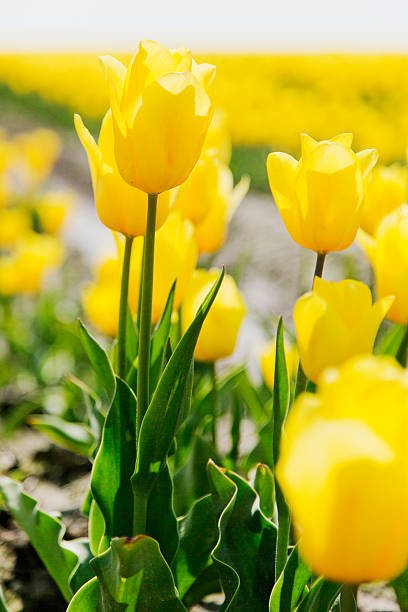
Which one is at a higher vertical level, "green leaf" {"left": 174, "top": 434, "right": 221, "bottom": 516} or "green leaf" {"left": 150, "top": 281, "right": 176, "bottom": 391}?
"green leaf" {"left": 150, "top": 281, "right": 176, "bottom": 391}

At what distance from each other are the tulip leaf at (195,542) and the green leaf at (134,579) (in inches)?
6.6

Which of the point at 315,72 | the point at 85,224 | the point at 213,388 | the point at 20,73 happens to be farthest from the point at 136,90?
the point at 20,73

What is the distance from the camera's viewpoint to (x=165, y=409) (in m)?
0.89

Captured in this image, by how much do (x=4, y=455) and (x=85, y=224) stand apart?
3322 millimetres

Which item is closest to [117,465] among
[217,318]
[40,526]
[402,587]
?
[40,526]

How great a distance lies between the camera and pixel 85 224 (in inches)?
205

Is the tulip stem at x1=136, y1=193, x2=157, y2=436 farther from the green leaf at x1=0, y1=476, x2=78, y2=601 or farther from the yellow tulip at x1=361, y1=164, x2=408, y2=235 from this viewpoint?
the yellow tulip at x1=361, y1=164, x2=408, y2=235

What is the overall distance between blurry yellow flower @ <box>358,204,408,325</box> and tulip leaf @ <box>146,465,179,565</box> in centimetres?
40

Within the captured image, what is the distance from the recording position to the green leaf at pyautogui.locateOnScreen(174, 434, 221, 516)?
1311 mm

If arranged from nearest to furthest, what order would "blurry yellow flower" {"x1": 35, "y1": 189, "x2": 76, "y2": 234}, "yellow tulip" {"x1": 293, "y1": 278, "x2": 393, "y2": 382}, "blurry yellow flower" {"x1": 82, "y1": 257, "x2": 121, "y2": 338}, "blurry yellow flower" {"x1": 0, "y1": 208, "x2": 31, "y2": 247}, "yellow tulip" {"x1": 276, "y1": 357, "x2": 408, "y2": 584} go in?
"yellow tulip" {"x1": 276, "y1": 357, "x2": 408, "y2": 584}, "yellow tulip" {"x1": 293, "y1": 278, "x2": 393, "y2": 382}, "blurry yellow flower" {"x1": 82, "y1": 257, "x2": 121, "y2": 338}, "blurry yellow flower" {"x1": 0, "y1": 208, "x2": 31, "y2": 247}, "blurry yellow flower" {"x1": 35, "y1": 189, "x2": 76, "y2": 234}

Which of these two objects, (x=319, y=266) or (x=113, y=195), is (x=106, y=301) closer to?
(x=113, y=195)

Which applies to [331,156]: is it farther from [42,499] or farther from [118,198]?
[42,499]

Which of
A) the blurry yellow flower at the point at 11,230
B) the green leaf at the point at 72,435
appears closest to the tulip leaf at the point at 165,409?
the green leaf at the point at 72,435

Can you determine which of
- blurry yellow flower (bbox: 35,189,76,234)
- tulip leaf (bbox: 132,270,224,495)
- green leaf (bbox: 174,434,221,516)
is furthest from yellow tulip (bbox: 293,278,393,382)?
blurry yellow flower (bbox: 35,189,76,234)
